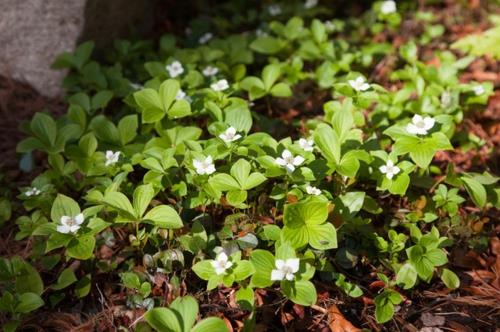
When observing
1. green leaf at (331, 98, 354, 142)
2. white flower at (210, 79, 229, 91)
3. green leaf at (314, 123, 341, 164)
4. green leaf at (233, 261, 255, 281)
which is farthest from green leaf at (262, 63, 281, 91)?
green leaf at (233, 261, 255, 281)

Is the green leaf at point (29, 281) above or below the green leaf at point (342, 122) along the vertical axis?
below

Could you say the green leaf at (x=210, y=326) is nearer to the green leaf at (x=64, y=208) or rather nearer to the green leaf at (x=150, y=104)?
the green leaf at (x=64, y=208)

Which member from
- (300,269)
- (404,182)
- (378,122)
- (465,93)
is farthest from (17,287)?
(465,93)

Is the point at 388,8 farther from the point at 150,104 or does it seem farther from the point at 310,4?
the point at 150,104

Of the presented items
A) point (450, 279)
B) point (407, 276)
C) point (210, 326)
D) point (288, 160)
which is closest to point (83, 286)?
point (210, 326)

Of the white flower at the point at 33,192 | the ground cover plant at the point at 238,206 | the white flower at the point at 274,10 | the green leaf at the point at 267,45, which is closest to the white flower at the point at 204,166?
the ground cover plant at the point at 238,206

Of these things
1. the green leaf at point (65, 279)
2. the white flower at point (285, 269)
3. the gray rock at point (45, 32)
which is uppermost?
the gray rock at point (45, 32)

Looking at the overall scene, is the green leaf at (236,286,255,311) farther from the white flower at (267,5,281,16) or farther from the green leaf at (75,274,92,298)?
the white flower at (267,5,281,16)
